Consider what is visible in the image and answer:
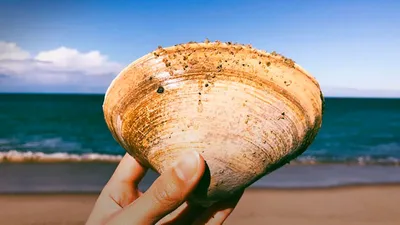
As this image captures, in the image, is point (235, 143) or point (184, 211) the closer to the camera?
point (235, 143)

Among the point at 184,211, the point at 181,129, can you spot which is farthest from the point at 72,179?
the point at 181,129

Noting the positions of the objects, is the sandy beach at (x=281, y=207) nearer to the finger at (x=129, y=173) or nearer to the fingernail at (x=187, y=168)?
the finger at (x=129, y=173)

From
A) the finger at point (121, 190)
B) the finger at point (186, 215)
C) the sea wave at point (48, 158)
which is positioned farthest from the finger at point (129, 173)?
the sea wave at point (48, 158)

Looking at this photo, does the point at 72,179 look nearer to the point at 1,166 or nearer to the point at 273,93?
the point at 1,166

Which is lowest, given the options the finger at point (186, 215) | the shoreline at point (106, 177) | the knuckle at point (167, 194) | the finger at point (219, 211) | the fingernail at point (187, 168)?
the shoreline at point (106, 177)

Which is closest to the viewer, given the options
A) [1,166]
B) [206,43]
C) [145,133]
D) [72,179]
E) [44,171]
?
[206,43]

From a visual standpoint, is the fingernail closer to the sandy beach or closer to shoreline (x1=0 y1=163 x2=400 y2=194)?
the sandy beach

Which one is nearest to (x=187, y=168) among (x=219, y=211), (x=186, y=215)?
(x=219, y=211)
